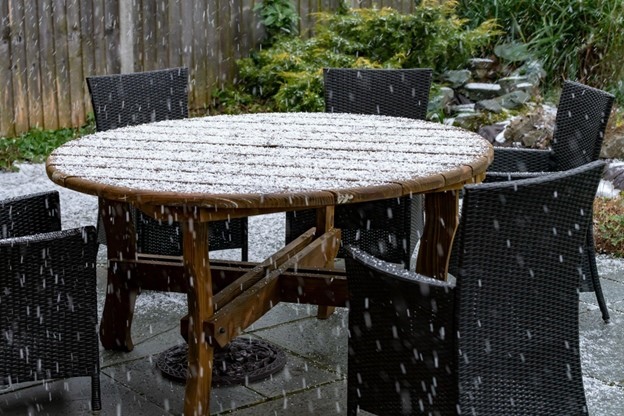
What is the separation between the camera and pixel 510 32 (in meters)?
10.0

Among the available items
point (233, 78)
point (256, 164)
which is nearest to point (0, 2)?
point (233, 78)

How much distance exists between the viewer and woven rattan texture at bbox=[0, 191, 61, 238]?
11.9 feet

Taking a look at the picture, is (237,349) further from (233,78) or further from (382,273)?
(233,78)

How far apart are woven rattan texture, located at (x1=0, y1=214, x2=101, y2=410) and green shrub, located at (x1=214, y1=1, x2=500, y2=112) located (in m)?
5.26

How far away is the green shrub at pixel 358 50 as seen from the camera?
8727 millimetres

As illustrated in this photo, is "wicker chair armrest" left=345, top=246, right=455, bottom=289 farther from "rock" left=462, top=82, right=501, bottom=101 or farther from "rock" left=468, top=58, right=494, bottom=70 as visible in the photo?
"rock" left=468, top=58, right=494, bottom=70

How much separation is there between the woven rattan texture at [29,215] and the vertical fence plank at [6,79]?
4.70 metres

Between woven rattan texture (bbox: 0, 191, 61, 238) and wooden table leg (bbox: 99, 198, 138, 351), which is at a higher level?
woven rattan texture (bbox: 0, 191, 61, 238)

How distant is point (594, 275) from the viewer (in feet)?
14.1

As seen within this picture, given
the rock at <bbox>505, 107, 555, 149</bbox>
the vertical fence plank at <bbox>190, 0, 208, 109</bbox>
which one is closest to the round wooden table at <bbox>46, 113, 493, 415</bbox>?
the rock at <bbox>505, 107, 555, 149</bbox>

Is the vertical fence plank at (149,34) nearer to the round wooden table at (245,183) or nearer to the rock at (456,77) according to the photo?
the rock at (456,77)

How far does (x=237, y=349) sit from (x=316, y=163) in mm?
946

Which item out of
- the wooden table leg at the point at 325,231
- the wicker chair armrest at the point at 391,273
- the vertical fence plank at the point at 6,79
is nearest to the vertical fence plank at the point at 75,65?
the vertical fence plank at the point at 6,79

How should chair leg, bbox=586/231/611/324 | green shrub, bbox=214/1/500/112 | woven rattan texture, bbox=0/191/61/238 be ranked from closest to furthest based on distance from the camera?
woven rattan texture, bbox=0/191/61/238, chair leg, bbox=586/231/611/324, green shrub, bbox=214/1/500/112
